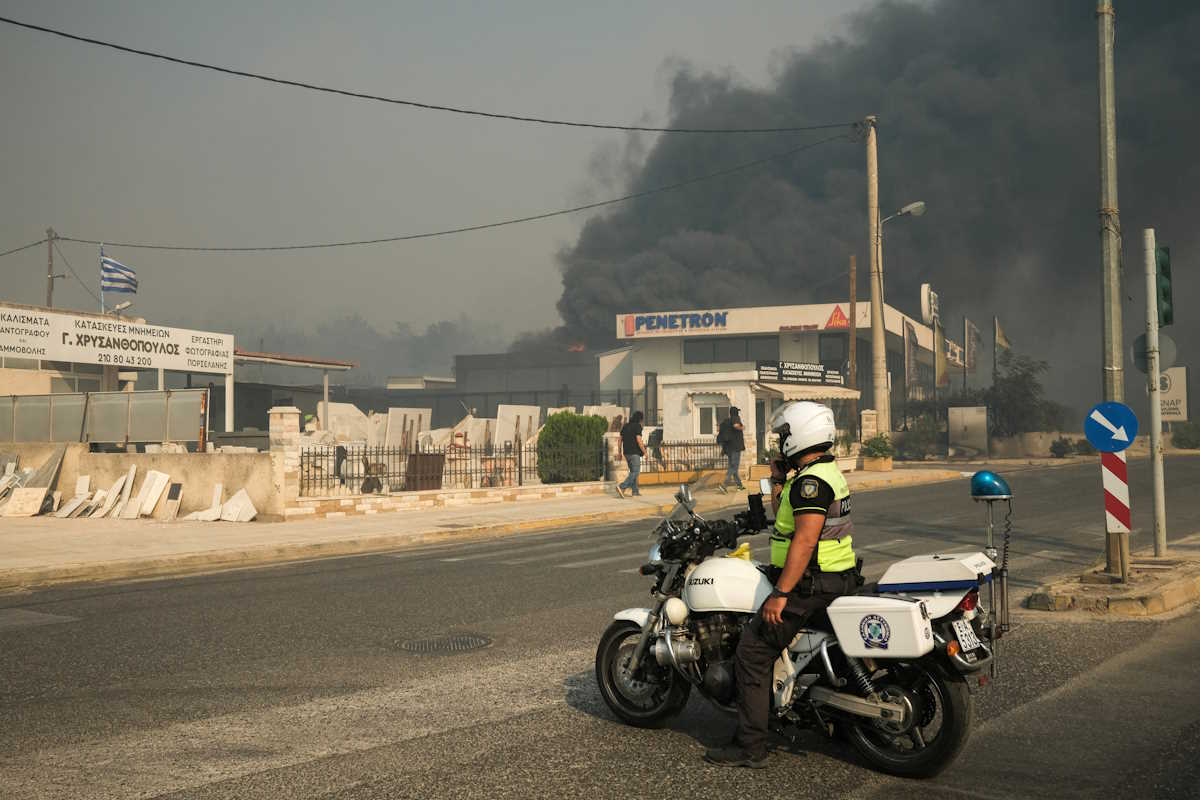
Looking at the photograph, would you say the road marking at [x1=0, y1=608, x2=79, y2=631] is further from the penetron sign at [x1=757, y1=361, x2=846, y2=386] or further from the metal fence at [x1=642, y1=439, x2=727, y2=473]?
the penetron sign at [x1=757, y1=361, x2=846, y2=386]

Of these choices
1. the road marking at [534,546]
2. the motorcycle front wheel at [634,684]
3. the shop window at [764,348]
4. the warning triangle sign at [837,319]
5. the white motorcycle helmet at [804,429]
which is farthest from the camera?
the shop window at [764,348]

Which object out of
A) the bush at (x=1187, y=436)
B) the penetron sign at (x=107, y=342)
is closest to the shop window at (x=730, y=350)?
the bush at (x=1187, y=436)

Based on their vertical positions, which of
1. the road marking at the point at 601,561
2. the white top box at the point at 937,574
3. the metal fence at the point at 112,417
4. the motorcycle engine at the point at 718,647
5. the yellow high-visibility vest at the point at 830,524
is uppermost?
the metal fence at the point at 112,417

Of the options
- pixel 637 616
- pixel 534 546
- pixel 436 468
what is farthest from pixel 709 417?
pixel 637 616

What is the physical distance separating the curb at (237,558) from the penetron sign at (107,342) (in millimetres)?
18622

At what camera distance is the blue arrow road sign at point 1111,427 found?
9188 millimetres

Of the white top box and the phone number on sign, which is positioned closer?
the white top box

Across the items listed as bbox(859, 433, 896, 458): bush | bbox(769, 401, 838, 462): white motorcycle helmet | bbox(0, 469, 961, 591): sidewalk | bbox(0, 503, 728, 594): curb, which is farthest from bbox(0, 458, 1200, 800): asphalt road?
bbox(859, 433, 896, 458): bush

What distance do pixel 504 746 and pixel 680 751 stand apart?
87 cm

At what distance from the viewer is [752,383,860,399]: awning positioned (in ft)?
120

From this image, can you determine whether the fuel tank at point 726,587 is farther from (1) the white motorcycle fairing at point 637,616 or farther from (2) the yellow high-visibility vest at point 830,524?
(1) the white motorcycle fairing at point 637,616

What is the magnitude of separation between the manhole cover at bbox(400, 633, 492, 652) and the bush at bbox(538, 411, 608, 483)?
672 inches

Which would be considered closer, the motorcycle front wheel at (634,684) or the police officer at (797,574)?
the police officer at (797,574)

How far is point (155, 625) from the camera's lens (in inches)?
356
